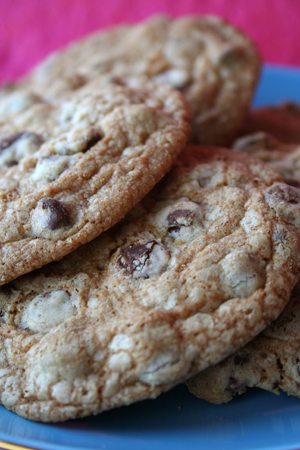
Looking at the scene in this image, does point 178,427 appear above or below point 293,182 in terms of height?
below

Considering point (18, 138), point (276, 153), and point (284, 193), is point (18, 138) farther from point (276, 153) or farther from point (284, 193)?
point (276, 153)

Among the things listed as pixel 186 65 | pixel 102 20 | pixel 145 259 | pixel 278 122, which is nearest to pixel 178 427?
pixel 145 259

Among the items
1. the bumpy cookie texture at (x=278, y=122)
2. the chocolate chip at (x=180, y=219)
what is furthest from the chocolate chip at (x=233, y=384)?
the bumpy cookie texture at (x=278, y=122)

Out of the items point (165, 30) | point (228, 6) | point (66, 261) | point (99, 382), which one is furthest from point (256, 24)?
point (99, 382)

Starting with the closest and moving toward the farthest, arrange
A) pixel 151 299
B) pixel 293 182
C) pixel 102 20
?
pixel 151 299, pixel 293 182, pixel 102 20

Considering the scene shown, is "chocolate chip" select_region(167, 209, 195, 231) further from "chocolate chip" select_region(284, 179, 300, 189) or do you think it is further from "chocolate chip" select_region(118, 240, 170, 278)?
"chocolate chip" select_region(284, 179, 300, 189)

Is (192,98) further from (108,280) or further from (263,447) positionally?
(263,447)
